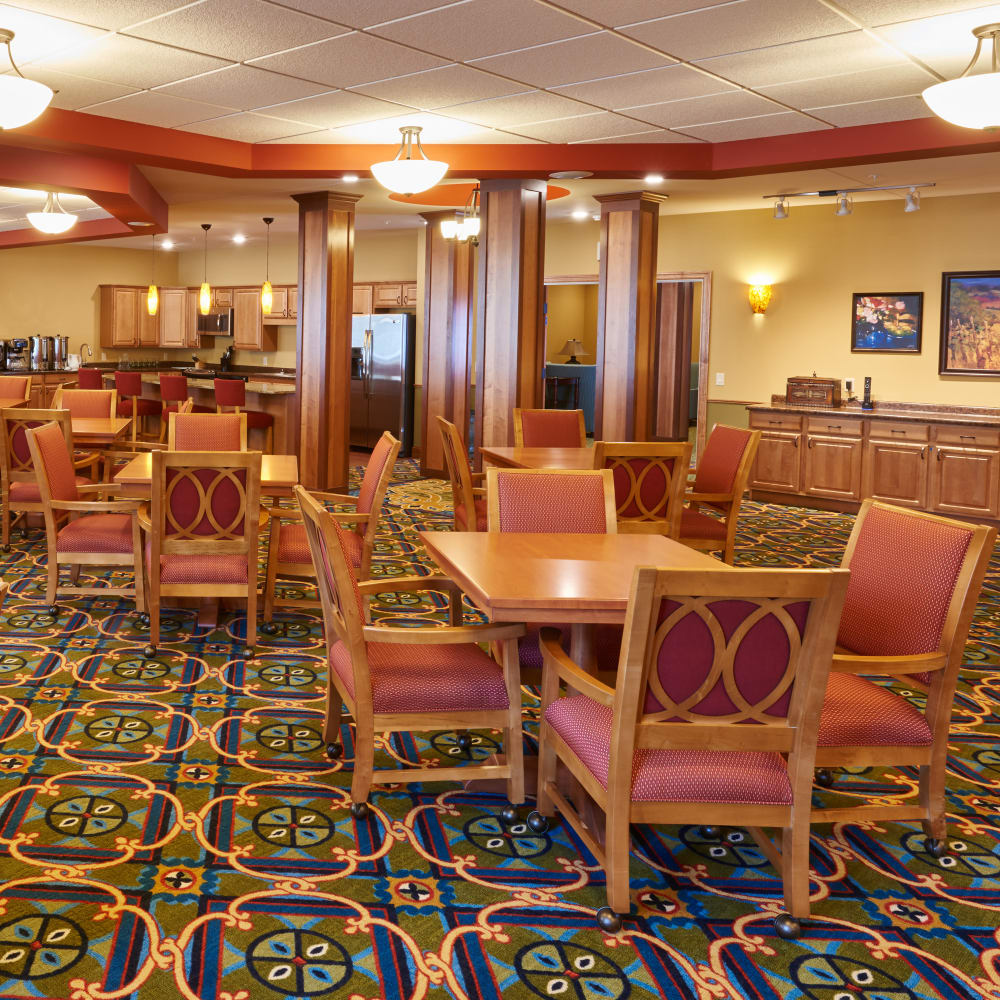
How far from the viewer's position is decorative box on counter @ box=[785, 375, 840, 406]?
9.52 meters

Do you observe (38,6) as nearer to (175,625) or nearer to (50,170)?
(175,625)

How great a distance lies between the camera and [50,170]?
816 centimetres

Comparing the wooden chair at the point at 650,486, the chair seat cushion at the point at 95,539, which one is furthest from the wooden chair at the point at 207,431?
the wooden chair at the point at 650,486

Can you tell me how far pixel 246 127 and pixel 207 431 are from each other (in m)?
2.32

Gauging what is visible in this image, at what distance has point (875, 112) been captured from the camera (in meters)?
6.16

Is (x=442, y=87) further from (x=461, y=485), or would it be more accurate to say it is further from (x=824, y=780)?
(x=824, y=780)

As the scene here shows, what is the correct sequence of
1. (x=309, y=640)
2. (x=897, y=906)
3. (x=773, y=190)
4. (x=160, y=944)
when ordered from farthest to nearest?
(x=773, y=190) < (x=309, y=640) < (x=897, y=906) < (x=160, y=944)

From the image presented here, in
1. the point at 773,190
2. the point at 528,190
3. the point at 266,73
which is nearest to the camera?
the point at 266,73

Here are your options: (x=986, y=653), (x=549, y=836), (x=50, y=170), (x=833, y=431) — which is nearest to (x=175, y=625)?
(x=549, y=836)

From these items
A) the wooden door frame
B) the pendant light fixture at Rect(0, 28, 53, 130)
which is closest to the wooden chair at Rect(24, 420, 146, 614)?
the pendant light fixture at Rect(0, 28, 53, 130)

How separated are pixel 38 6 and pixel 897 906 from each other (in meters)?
4.82

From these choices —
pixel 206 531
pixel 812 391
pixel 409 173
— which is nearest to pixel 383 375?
pixel 812 391

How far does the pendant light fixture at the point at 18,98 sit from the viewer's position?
15.5 ft

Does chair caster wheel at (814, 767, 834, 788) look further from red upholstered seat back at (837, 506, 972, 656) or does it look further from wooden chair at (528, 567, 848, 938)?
wooden chair at (528, 567, 848, 938)
